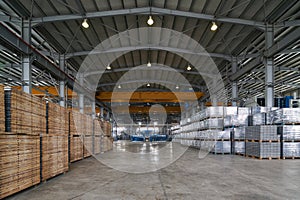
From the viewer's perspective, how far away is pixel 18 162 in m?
4.43

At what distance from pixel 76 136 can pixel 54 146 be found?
3.66 m

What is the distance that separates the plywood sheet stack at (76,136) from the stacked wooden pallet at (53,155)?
2.19 metres

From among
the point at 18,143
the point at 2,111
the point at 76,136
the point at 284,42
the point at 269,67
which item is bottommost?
the point at 76,136

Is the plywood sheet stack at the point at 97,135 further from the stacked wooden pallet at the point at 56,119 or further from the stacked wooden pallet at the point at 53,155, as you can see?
the stacked wooden pallet at the point at 53,155

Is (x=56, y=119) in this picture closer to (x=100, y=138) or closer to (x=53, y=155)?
(x=53, y=155)

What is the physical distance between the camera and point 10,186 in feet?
13.6

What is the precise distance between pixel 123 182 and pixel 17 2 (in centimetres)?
773

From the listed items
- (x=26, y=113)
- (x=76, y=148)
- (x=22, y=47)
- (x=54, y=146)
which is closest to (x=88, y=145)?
(x=76, y=148)

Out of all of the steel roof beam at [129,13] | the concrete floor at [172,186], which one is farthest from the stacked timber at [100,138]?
the concrete floor at [172,186]

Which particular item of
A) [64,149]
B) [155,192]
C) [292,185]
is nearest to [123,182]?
[155,192]

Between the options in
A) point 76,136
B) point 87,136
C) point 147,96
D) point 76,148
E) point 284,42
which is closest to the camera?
point 284,42

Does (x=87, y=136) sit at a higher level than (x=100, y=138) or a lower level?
higher

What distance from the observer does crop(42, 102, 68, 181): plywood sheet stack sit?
5.44 meters

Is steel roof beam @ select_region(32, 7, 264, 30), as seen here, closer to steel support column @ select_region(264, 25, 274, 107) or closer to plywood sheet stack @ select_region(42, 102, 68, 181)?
steel support column @ select_region(264, 25, 274, 107)
